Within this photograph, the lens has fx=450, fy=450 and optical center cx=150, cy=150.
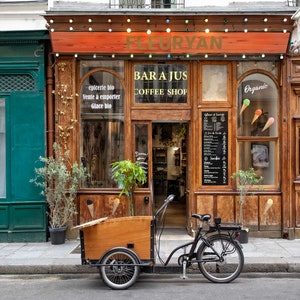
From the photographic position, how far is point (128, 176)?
9.66 metres

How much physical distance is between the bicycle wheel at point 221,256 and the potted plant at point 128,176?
293 cm

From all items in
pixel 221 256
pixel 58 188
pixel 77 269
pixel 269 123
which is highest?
pixel 269 123

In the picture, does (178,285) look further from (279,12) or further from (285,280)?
(279,12)

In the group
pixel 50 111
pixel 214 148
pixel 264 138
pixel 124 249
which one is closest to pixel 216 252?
pixel 124 249

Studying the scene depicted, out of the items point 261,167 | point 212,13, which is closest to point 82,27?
point 212,13

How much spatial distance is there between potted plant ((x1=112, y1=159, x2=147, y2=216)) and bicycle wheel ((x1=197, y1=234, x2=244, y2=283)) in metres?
2.93

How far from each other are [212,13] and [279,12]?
1445 millimetres

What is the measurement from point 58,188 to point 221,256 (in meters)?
4.07

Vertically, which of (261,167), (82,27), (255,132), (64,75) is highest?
(82,27)

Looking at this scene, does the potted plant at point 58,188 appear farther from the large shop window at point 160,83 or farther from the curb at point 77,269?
the large shop window at point 160,83

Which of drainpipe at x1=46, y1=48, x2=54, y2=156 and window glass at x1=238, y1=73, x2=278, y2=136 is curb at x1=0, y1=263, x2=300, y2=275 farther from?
window glass at x1=238, y1=73, x2=278, y2=136

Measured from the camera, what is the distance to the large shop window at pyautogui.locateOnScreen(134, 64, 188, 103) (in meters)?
10.3

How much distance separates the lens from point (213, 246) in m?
7.08

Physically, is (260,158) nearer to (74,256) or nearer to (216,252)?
(216,252)
